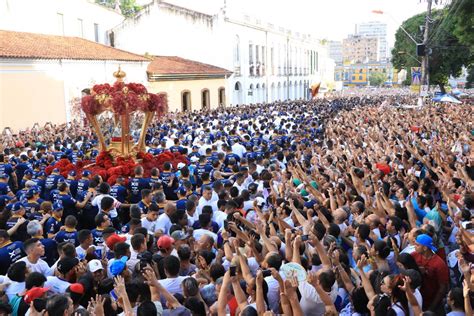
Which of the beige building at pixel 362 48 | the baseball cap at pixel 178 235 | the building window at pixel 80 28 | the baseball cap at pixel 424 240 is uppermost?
the beige building at pixel 362 48

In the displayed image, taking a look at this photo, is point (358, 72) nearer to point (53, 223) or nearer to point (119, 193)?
point (119, 193)

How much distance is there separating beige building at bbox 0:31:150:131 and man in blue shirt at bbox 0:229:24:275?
11913 mm

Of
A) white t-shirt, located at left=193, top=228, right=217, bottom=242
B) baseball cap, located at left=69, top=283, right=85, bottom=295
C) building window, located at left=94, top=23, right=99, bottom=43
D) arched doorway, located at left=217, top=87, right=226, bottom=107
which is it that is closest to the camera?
baseball cap, located at left=69, top=283, right=85, bottom=295

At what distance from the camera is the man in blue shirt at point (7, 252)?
17.8 ft

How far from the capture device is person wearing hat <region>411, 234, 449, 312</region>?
4.88 meters

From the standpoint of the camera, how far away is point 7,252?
18.0 feet

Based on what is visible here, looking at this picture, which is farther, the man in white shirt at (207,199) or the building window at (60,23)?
the building window at (60,23)

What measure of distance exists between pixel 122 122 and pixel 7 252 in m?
6.98

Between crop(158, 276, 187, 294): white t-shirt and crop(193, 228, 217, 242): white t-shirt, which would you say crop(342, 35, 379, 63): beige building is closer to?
crop(193, 228, 217, 242): white t-shirt

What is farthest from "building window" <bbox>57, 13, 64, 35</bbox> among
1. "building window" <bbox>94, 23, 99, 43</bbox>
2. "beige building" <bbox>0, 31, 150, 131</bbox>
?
"building window" <bbox>94, 23, 99, 43</bbox>

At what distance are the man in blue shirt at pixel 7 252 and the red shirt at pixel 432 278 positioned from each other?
4.35 metres

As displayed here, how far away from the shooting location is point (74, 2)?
28797 millimetres

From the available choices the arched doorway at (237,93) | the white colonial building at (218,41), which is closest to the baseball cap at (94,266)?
the white colonial building at (218,41)

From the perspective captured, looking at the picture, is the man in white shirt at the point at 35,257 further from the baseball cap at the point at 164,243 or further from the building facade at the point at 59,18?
the building facade at the point at 59,18
